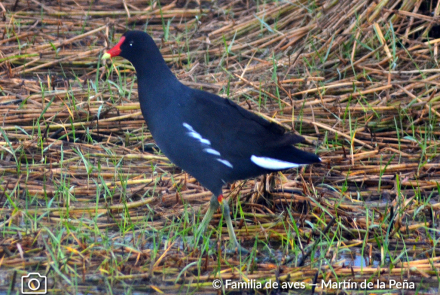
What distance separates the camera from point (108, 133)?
15.5ft

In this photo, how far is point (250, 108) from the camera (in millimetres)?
4668

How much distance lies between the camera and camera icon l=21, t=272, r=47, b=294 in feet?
9.32

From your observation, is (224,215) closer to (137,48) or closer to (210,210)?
(210,210)

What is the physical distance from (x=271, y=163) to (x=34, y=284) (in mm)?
1345

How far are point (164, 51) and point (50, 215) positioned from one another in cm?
274

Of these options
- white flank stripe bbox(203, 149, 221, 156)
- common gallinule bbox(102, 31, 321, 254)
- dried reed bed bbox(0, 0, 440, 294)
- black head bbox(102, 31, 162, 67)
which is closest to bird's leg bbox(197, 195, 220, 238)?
common gallinule bbox(102, 31, 321, 254)

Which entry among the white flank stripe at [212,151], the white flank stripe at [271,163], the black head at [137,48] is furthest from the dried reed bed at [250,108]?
the black head at [137,48]

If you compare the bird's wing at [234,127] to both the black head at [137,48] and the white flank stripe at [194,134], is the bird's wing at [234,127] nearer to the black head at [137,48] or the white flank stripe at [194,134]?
the white flank stripe at [194,134]

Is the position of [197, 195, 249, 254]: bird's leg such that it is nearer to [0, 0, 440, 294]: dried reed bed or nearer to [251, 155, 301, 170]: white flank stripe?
[0, 0, 440, 294]: dried reed bed

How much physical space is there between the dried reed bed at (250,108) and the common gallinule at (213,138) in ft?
0.81

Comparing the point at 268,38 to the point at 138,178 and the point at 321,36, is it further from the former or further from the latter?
the point at 138,178

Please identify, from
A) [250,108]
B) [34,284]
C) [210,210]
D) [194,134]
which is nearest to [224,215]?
[210,210]

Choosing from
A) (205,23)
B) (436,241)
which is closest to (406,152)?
(436,241)

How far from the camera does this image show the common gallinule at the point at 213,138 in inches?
134
